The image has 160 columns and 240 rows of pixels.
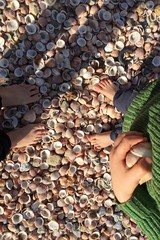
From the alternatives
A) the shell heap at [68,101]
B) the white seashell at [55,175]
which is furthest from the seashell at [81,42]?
the white seashell at [55,175]

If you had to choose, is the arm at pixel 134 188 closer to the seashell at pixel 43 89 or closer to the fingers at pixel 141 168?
the fingers at pixel 141 168

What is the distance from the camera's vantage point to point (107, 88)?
5.94 feet

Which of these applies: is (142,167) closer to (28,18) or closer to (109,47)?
(109,47)

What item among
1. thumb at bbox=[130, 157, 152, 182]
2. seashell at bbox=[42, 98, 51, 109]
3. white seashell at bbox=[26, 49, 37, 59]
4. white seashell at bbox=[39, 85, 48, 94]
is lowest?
seashell at bbox=[42, 98, 51, 109]

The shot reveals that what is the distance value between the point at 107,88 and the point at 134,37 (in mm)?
268

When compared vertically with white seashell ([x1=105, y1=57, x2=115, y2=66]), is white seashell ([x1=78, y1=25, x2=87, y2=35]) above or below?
above

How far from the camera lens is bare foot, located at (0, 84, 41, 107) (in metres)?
1.77

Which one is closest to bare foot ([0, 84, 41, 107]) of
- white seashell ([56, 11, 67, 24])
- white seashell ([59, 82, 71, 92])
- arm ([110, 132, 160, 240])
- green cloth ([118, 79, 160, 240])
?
white seashell ([59, 82, 71, 92])

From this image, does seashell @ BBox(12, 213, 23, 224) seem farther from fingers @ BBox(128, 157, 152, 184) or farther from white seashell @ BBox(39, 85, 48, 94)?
fingers @ BBox(128, 157, 152, 184)

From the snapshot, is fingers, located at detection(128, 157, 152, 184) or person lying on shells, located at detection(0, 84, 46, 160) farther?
person lying on shells, located at detection(0, 84, 46, 160)

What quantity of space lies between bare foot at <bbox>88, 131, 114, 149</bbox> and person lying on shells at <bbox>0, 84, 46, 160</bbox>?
0.22 m

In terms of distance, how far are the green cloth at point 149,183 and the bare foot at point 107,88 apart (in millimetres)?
468

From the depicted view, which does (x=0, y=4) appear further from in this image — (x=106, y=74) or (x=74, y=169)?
(x=74, y=169)

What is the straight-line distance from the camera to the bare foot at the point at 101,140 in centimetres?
180
